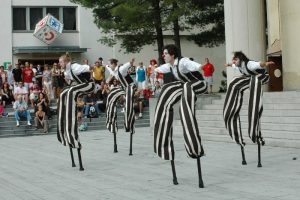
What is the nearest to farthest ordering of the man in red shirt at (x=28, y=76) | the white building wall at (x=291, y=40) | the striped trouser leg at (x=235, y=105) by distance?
the striped trouser leg at (x=235, y=105)
the white building wall at (x=291, y=40)
the man in red shirt at (x=28, y=76)

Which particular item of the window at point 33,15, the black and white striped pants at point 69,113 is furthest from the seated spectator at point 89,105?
the window at point 33,15

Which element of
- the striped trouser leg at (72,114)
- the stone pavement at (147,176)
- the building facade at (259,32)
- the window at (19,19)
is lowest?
the stone pavement at (147,176)

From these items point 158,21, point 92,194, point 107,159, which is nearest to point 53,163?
point 107,159

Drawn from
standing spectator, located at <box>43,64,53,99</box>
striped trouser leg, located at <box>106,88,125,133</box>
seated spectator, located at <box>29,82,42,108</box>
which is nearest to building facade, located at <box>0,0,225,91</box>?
standing spectator, located at <box>43,64,53,99</box>

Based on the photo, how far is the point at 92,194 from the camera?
8.71 metres

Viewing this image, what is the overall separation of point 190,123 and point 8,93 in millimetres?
20014

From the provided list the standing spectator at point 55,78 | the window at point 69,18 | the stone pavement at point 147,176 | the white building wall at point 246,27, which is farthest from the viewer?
the window at point 69,18

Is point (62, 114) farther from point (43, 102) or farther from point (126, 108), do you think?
point (43, 102)

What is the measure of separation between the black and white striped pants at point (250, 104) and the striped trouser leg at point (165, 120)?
2198 mm

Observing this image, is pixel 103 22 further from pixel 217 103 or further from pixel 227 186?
pixel 227 186

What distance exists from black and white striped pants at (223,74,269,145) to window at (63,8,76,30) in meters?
32.5

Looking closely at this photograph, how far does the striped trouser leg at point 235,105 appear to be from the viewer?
11.2m

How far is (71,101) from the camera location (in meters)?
11.6

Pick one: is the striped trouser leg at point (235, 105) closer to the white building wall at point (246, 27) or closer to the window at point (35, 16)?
the white building wall at point (246, 27)
